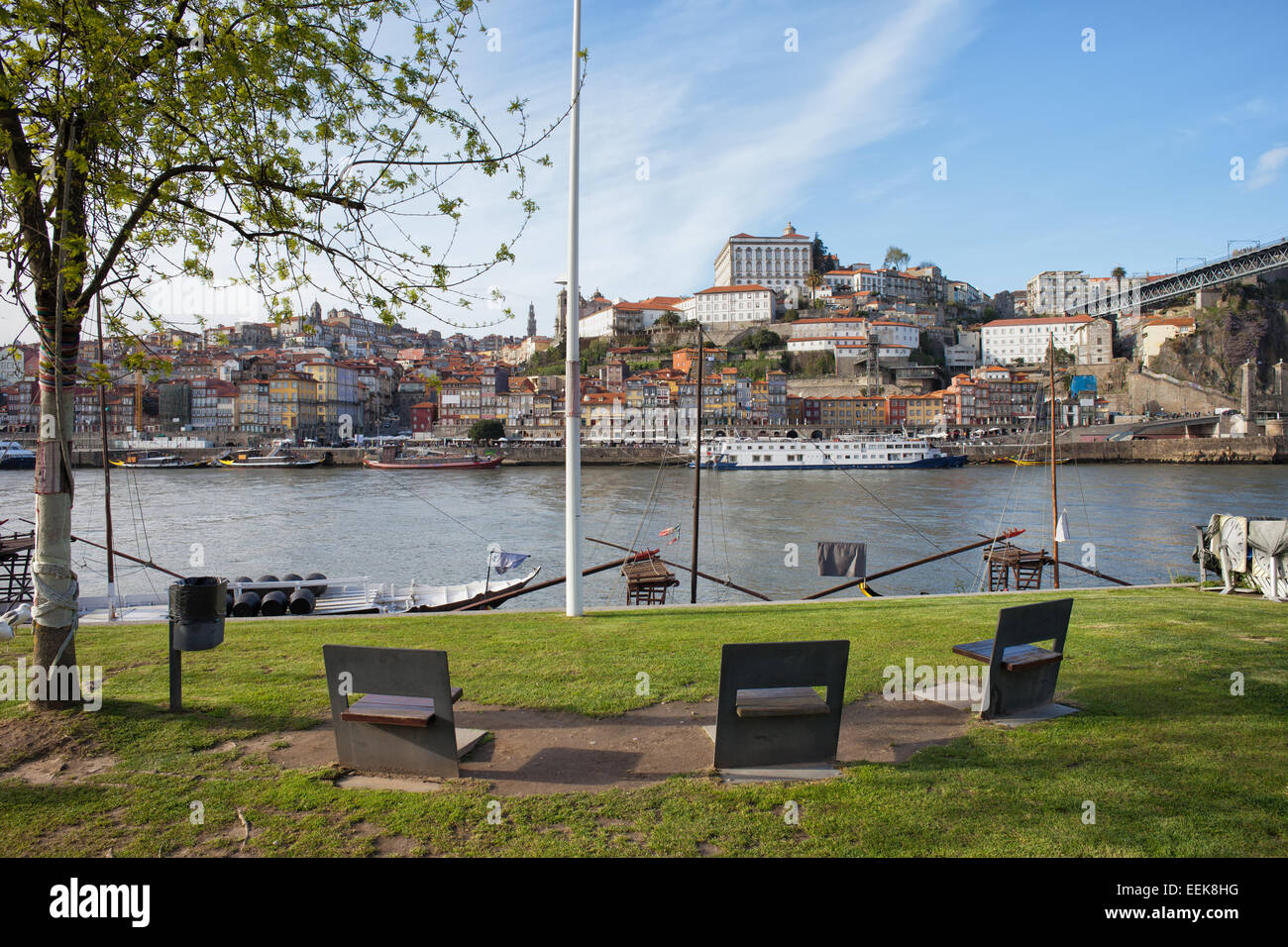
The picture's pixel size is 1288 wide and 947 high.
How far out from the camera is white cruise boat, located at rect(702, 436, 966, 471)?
62562 millimetres

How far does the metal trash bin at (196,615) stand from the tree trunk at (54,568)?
0.52 m

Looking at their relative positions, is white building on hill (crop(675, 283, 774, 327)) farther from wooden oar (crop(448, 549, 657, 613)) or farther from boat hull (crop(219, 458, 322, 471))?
wooden oar (crop(448, 549, 657, 613))

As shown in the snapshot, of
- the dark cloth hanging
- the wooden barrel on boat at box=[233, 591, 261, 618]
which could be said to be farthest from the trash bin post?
the dark cloth hanging

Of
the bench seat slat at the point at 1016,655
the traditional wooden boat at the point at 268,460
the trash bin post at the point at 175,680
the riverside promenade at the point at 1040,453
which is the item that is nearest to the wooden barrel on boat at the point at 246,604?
the trash bin post at the point at 175,680

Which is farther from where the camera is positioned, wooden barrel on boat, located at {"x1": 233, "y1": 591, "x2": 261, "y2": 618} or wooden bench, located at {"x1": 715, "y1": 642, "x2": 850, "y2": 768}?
wooden barrel on boat, located at {"x1": 233, "y1": 591, "x2": 261, "y2": 618}

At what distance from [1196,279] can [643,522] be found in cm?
9997

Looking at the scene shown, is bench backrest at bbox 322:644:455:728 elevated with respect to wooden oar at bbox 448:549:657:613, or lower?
elevated

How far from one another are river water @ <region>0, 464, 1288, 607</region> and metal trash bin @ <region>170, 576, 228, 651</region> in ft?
35.4

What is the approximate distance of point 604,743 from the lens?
3.51m

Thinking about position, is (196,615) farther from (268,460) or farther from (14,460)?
(14,460)

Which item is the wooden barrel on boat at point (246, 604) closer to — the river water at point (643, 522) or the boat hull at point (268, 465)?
the river water at point (643, 522)

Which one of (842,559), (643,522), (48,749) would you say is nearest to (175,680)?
(48,749)

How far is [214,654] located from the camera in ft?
16.9
